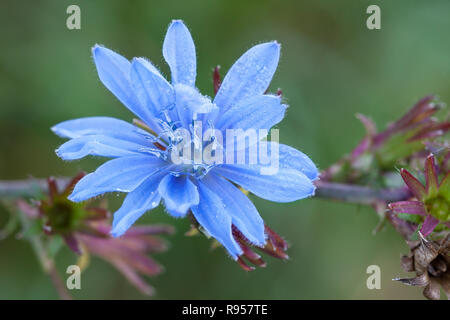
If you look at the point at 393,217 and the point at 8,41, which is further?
the point at 8,41

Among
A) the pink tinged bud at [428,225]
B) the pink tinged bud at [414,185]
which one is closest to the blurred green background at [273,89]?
the pink tinged bud at [414,185]

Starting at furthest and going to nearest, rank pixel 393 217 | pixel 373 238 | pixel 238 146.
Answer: pixel 373 238 < pixel 393 217 < pixel 238 146

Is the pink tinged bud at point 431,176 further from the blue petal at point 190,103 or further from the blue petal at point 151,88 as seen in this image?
the blue petal at point 151,88

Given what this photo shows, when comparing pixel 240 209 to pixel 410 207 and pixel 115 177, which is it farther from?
pixel 410 207

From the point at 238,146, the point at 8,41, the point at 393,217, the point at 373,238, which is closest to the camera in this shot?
the point at 238,146

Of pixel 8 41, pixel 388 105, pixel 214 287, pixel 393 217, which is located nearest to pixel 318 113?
pixel 388 105

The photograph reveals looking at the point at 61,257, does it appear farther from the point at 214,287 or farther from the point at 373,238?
the point at 373,238

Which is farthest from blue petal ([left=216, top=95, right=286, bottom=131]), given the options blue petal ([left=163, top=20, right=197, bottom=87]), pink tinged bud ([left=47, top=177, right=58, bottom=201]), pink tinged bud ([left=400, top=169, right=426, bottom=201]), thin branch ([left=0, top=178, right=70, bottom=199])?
thin branch ([left=0, top=178, right=70, bottom=199])
